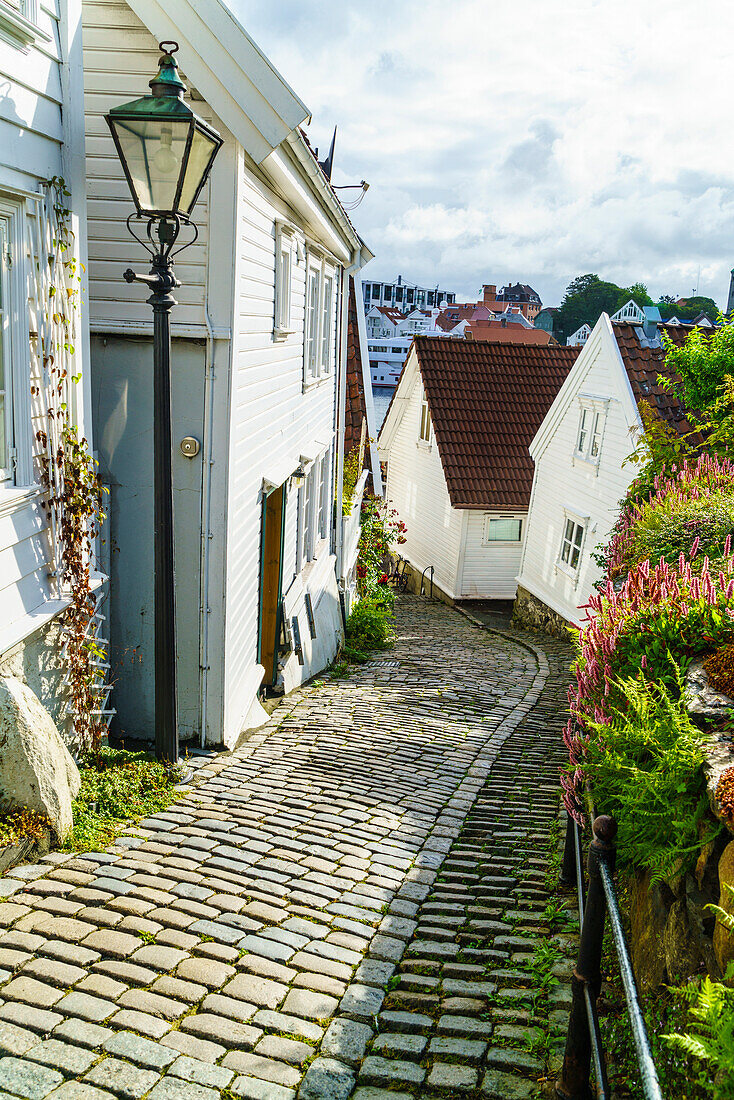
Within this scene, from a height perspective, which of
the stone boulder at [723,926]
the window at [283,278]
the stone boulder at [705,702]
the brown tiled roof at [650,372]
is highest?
the window at [283,278]

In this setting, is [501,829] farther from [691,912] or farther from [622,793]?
[691,912]

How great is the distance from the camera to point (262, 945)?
3852mm

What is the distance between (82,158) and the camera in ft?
17.6

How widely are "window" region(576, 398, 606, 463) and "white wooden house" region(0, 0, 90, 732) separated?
1216 cm

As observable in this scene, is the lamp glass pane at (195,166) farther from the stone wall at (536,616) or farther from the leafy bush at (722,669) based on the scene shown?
the stone wall at (536,616)

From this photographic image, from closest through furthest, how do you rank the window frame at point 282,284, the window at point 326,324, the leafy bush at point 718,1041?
the leafy bush at point 718,1041
the window frame at point 282,284
the window at point 326,324

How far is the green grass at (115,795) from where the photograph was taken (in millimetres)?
4707

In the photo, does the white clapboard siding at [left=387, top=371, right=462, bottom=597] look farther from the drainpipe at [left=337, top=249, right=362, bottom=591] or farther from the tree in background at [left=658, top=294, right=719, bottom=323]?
the tree in background at [left=658, top=294, right=719, bottom=323]

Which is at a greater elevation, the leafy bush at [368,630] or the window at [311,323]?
the window at [311,323]

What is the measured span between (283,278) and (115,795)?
5.38 meters

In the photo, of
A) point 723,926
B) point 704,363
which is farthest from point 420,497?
point 723,926

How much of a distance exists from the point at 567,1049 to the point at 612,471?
1360cm

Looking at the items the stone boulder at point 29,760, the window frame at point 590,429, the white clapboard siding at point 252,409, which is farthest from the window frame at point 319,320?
the stone boulder at point 29,760

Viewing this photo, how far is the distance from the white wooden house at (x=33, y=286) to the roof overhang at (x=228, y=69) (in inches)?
31.6
